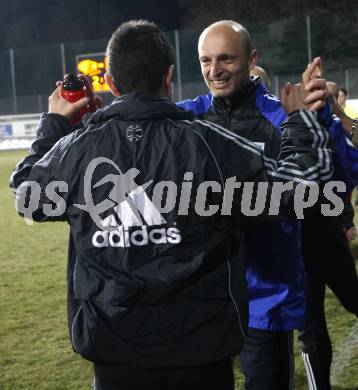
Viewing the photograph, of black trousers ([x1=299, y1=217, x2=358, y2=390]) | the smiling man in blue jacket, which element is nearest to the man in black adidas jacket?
the smiling man in blue jacket

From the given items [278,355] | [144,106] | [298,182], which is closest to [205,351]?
[298,182]

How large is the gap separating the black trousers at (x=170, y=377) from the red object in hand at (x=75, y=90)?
0.79 m

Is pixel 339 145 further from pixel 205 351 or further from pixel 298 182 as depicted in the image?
pixel 205 351

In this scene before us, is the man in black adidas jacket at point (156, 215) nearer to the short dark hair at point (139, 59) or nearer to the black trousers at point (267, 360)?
the short dark hair at point (139, 59)

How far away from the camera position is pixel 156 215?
6.41 feet

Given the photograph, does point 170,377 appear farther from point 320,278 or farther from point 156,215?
point 320,278

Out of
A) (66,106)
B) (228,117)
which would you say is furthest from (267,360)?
(66,106)

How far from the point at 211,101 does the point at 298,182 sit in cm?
111

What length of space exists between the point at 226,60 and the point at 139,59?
3.31 feet

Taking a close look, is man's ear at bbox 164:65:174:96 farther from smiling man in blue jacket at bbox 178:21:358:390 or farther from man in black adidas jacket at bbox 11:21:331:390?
smiling man in blue jacket at bbox 178:21:358:390

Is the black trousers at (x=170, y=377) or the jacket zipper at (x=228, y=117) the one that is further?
the jacket zipper at (x=228, y=117)

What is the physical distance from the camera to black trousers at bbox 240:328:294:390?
2781mm

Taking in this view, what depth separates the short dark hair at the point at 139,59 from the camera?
1985mm

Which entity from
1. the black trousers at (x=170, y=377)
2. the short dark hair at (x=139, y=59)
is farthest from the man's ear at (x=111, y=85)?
the black trousers at (x=170, y=377)
